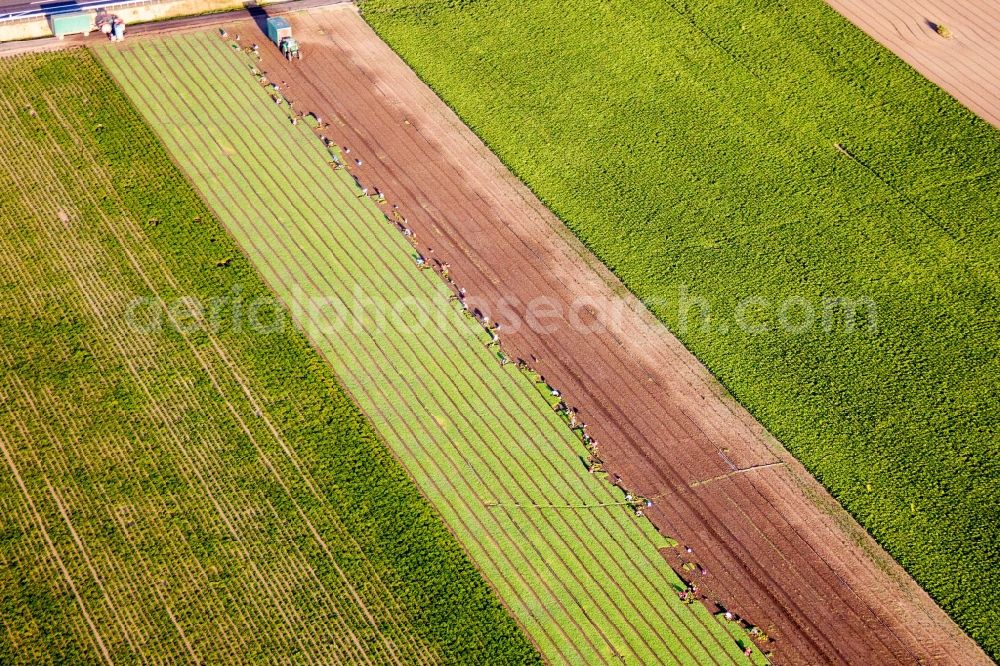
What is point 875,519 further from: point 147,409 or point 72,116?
point 72,116

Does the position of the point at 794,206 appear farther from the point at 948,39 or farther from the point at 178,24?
the point at 178,24

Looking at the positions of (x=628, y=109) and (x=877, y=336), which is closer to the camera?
(x=877, y=336)

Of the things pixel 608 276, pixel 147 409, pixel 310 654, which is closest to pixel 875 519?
pixel 608 276

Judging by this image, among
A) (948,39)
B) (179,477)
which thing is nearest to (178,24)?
(179,477)

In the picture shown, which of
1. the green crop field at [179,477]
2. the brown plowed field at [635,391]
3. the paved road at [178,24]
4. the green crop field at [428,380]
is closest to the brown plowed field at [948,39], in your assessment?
the brown plowed field at [635,391]

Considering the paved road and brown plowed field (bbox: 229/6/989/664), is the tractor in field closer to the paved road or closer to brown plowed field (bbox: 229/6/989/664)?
brown plowed field (bbox: 229/6/989/664)
